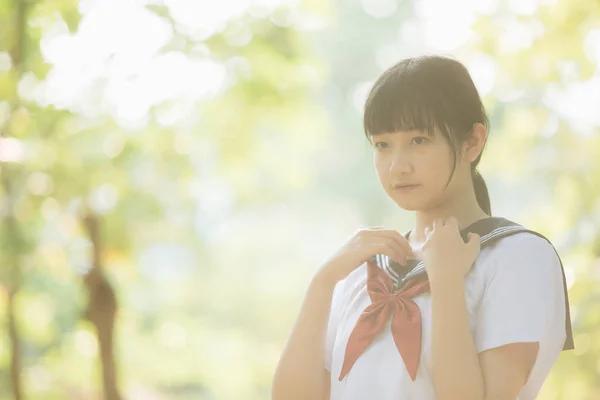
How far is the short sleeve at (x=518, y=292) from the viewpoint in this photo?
864mm

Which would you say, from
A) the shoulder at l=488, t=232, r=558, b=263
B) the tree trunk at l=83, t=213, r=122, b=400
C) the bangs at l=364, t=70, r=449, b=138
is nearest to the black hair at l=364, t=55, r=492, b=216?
the bangs at l=364, t=70, r=449, b=138

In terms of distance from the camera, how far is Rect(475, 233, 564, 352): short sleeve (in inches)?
34.0

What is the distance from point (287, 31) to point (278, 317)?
165 inches

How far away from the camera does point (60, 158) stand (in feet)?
9.78

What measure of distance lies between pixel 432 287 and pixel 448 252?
0.05 m

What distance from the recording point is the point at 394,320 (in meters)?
0.93

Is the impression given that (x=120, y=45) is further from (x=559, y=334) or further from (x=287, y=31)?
(x=559, y=334)

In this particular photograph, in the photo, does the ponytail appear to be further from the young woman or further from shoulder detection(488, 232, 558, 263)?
shoulder detection(488, 232, 558, 263)

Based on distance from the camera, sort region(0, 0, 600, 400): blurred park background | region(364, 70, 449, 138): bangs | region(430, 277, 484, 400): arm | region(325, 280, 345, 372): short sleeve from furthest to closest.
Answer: region(0, 0, 600, 400): blurred park background < region(325, 280, 345, 372): short sleeve < region(364, 70, 449, 138): bangs < region(430, 277, 484, 400): arm

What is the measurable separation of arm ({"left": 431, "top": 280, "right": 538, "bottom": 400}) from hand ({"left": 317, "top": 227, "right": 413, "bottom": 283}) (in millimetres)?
127

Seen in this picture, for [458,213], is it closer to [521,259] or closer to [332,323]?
[521,259]

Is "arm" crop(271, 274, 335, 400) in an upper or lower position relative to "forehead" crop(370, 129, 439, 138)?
lower

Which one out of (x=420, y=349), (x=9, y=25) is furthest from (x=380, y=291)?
(x=9, y=25)

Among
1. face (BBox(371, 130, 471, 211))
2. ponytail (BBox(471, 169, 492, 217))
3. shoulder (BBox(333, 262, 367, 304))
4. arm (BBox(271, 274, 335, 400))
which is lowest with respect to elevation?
arm (BBox(271, 274, 335, 400))
